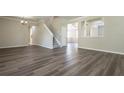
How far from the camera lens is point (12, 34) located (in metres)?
8.62

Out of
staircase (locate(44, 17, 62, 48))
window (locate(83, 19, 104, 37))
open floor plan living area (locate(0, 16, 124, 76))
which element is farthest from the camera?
staircase (locate(44, 17, 62, 48))

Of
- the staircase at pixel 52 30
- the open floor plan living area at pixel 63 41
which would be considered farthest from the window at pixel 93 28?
the staircase at pixel 52 30

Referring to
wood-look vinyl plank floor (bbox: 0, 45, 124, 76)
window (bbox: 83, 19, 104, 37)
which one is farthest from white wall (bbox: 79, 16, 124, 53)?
wood-look vinyl plank floor (bbox: 0, 45, 124, 76)

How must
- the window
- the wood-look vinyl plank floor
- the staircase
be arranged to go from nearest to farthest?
the wood-look vinyl plank floor
the window
the staircase

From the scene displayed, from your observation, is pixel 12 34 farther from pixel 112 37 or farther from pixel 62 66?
pixel 112 37

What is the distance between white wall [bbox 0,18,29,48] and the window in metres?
5.49

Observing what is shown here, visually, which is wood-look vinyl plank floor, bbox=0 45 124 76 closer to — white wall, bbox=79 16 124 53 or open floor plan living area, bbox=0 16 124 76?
open floor plan living area, bbox=0 16 124 76

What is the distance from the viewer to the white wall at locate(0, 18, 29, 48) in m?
7.84

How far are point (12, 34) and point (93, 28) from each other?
6.29m

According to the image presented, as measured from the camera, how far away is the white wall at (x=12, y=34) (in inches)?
309

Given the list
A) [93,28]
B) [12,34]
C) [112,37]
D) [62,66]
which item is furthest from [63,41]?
[62,66]

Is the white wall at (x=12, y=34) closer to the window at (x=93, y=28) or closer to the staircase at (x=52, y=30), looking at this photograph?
the staircase at (x=52, y=30)
